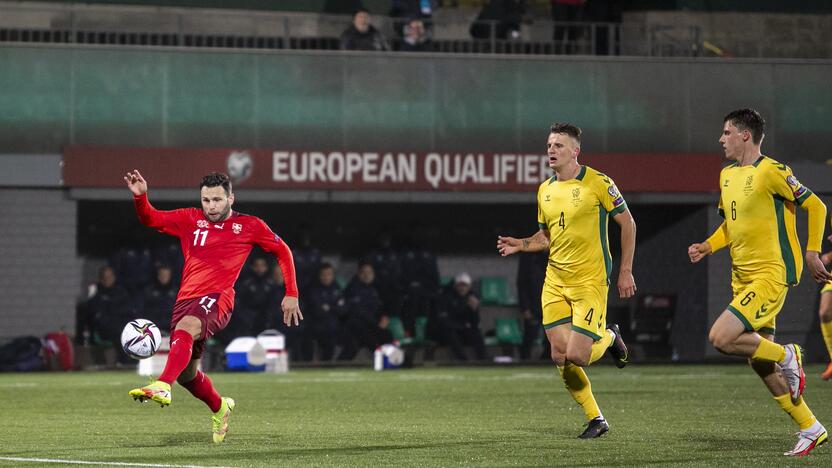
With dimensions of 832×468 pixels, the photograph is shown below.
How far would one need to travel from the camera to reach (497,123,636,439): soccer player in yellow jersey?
10.4 m

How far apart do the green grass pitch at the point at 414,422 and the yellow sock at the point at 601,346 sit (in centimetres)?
59

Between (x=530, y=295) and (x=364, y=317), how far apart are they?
3.05m

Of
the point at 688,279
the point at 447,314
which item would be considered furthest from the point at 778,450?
the point at 688,279

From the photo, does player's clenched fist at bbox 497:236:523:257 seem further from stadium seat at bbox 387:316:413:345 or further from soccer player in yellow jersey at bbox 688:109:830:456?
stadium seat at bbox 387:316:413:345

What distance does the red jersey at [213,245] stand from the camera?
33.5 feet

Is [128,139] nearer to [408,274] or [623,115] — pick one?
[408,274]

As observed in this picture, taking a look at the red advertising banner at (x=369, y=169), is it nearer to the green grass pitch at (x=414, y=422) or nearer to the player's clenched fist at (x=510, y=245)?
the green grass pitch at (x=414, y=422)

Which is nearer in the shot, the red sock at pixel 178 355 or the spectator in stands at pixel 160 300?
the red sock at pixel 178 355

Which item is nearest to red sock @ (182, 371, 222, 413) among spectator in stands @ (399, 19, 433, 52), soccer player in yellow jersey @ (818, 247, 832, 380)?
soccer player in yellow jersey @ (818, 247, 832, 380)

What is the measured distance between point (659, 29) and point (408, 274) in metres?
6.24

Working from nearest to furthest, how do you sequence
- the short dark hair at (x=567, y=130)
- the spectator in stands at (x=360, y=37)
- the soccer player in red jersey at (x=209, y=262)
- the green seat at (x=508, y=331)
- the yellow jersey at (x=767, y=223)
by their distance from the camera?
the yellow jersey at (x=767, y=223)
the soccer player in red jersey at (x=209, y=262)
the short dark hair at (x=567, y=130)
the spectator in stands at (x=360, y=37)
the green seat at (x=508, y=331)

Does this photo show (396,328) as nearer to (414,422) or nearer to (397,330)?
(397,330)

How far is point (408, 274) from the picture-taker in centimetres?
2458

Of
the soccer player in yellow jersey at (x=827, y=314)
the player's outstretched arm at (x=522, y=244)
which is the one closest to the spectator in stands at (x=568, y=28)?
the soccer player in yellow jersey at (x=827, y=314)
